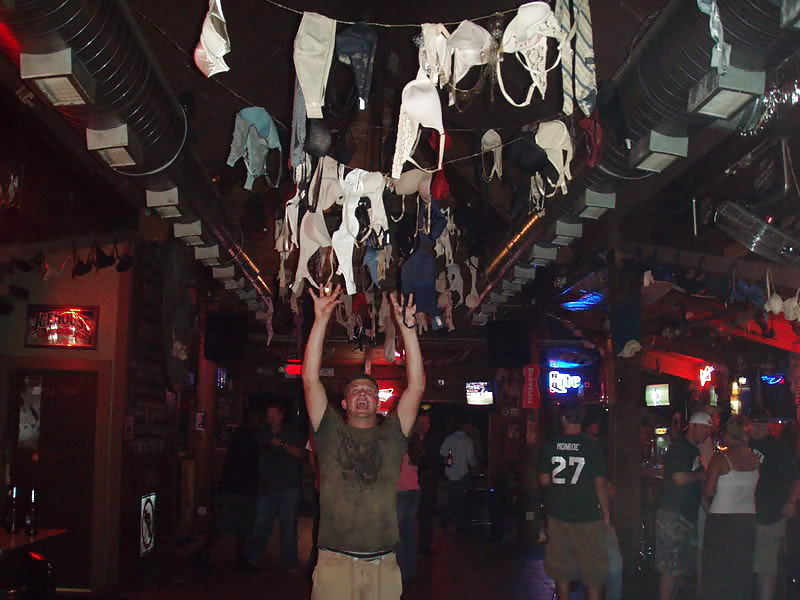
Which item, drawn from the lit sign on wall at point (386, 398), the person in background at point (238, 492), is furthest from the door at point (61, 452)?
the lit sign on wall at point (386, 398)

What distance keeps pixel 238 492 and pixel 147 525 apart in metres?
1.01

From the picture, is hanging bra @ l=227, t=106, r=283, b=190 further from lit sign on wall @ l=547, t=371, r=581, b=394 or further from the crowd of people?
lit sign on wall @ l=547, t=371, r=581, b=394

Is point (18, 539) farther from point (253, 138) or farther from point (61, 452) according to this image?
point (61, 452)

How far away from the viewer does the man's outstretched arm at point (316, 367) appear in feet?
12.0

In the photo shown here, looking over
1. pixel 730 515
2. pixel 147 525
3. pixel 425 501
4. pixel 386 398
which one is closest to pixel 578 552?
pixel 730 515

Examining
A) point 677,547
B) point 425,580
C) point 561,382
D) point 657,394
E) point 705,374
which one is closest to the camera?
point 677,547

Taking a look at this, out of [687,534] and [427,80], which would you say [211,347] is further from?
[427,80]

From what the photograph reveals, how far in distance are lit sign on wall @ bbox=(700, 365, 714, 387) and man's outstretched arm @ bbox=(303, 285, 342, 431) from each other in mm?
11660

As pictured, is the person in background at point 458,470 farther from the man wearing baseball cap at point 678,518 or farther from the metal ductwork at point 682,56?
the metal ductwork at point 682,56

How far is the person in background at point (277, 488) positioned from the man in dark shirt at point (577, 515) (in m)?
2.89

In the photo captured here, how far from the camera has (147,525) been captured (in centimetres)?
766

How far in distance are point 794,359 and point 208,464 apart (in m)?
8.58

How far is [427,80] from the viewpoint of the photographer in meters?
3.12

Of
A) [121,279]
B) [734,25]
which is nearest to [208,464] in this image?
[121,279]
